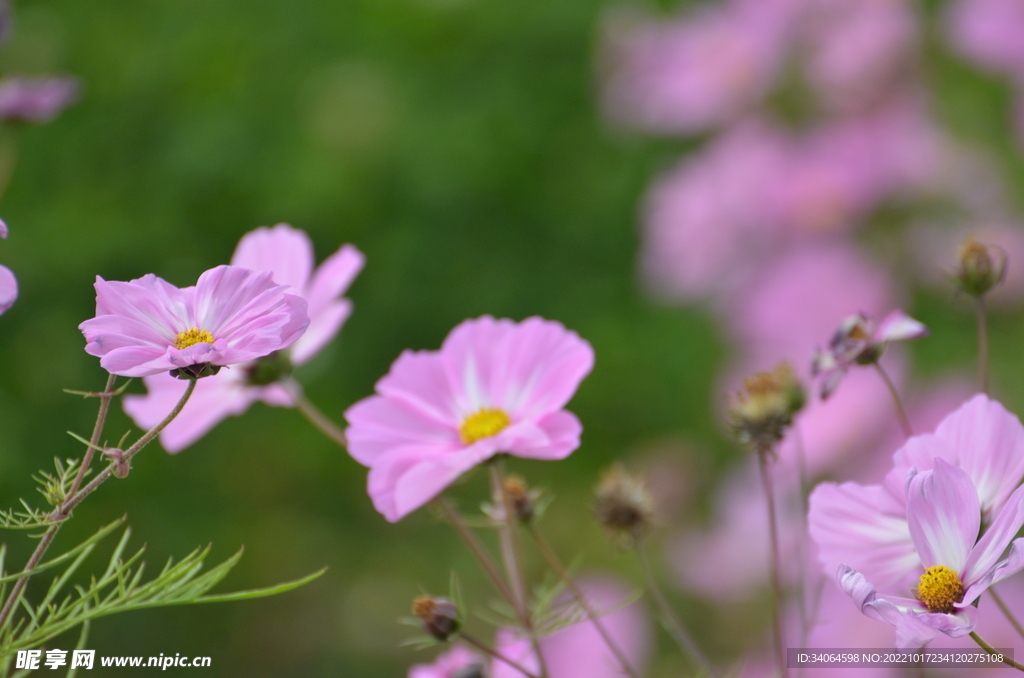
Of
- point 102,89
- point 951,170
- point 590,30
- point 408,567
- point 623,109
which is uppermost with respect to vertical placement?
point 590,30

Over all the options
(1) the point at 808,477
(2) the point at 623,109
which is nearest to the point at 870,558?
(1) the point at 808,477

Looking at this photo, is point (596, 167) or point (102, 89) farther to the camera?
point (596, 167)

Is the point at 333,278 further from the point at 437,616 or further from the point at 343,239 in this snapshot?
the point at 343,239

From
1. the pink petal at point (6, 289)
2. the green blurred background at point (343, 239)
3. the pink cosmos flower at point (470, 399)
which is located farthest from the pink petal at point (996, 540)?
the green blurred background at point (343, 239)

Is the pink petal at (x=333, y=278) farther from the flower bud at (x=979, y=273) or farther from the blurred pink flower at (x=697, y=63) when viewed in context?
the blurred pink flower at (x=697, y=63)

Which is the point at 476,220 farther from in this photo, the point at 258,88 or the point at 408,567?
the point at 408,567

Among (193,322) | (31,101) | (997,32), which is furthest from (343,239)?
(193,322)
